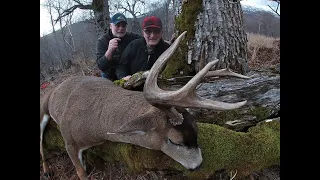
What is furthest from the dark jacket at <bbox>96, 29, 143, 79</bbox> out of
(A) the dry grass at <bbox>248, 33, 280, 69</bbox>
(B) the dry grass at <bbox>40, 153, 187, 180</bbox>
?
(A) the dry grass at <bbox>248, 33, 280, 69</bbox>

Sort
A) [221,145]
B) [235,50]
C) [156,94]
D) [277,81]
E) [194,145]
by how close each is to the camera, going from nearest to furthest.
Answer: [156,94] → [194,145] → [221,145] → [277,81] → [235,50]

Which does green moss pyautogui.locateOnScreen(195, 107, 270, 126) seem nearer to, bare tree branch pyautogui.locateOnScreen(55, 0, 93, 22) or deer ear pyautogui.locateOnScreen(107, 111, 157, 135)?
deer ear pyautogui.locateOnScreen(107, 111, 157, 135)

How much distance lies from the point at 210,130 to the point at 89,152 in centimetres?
119

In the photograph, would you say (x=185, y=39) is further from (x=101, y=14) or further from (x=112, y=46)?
(x=101, y=14)

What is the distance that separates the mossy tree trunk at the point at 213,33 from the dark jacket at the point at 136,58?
0.84 ft

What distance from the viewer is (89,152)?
121 inches

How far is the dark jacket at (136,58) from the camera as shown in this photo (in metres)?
3.17

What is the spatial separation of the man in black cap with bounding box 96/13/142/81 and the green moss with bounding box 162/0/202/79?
0.47 meters

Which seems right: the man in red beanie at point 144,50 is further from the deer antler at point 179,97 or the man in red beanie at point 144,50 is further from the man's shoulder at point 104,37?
the deer antler at point 179,97

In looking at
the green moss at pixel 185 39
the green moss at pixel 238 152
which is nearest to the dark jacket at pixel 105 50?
the green moss at pixel 185 39
